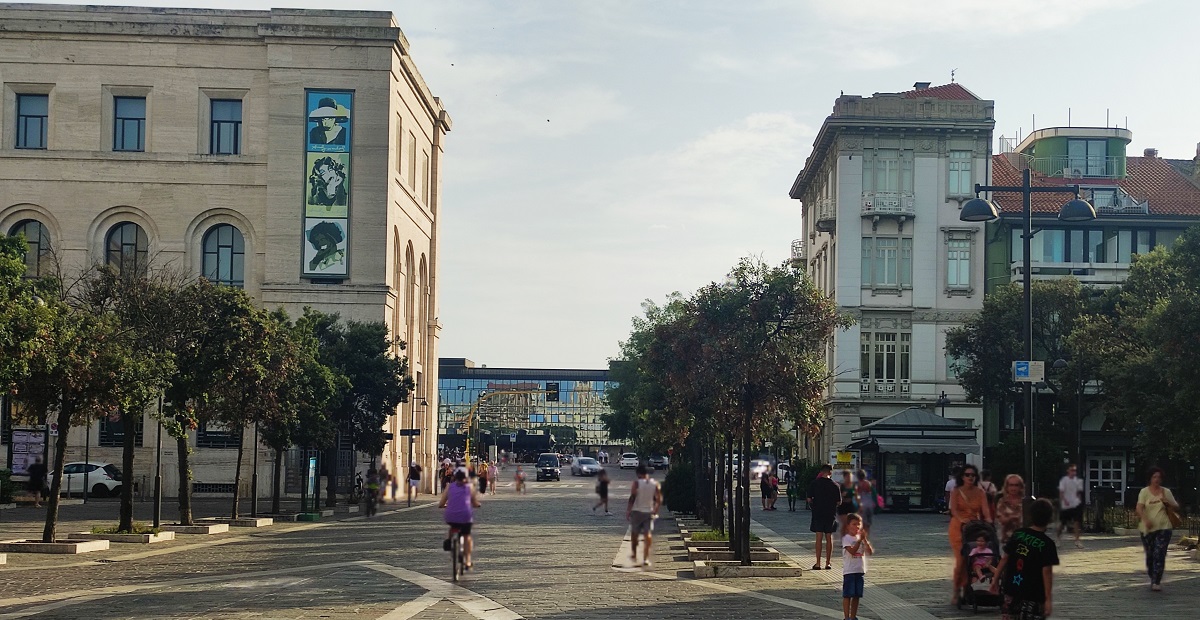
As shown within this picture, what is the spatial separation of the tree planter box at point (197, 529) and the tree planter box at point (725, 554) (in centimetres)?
1562

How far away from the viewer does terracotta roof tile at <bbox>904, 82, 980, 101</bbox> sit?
3027 inches

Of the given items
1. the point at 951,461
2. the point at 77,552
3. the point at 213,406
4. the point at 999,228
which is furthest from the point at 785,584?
the point at 999,228

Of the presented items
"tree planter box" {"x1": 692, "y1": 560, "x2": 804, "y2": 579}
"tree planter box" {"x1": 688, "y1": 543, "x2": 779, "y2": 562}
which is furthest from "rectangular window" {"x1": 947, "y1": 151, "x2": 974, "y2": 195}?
"tree planter box" {"x1": 692, "y1": 560, "x2": 804, "y2": 579}

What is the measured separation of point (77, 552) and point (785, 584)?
15065 millimetres

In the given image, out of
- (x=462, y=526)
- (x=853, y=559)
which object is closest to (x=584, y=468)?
(x=462, y=526)

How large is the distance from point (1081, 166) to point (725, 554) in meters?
Result: 57.6

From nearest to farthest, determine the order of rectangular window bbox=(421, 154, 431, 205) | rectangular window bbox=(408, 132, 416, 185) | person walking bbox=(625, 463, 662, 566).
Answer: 1. person walking bbox=(625, 463, 662, 566)
2. rectangular window bbox=(408, 132, 416, 185)
3. rectangular window bbox=(421, 154, 431, 205)

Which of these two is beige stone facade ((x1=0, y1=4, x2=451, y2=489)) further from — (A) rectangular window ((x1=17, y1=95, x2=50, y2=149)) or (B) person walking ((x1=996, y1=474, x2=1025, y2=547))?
(B) person walking ((x1=996, y1=474, x2=1025, y2=547))

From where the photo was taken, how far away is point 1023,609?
1255 cm

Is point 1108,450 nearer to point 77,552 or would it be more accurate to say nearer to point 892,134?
point 892,134

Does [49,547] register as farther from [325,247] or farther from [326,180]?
[326,180]

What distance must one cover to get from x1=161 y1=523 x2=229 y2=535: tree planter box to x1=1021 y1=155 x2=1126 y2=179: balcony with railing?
52750 mm

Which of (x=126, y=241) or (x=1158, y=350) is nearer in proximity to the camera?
(x=1158, y=350)

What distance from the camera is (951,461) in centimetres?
5678
